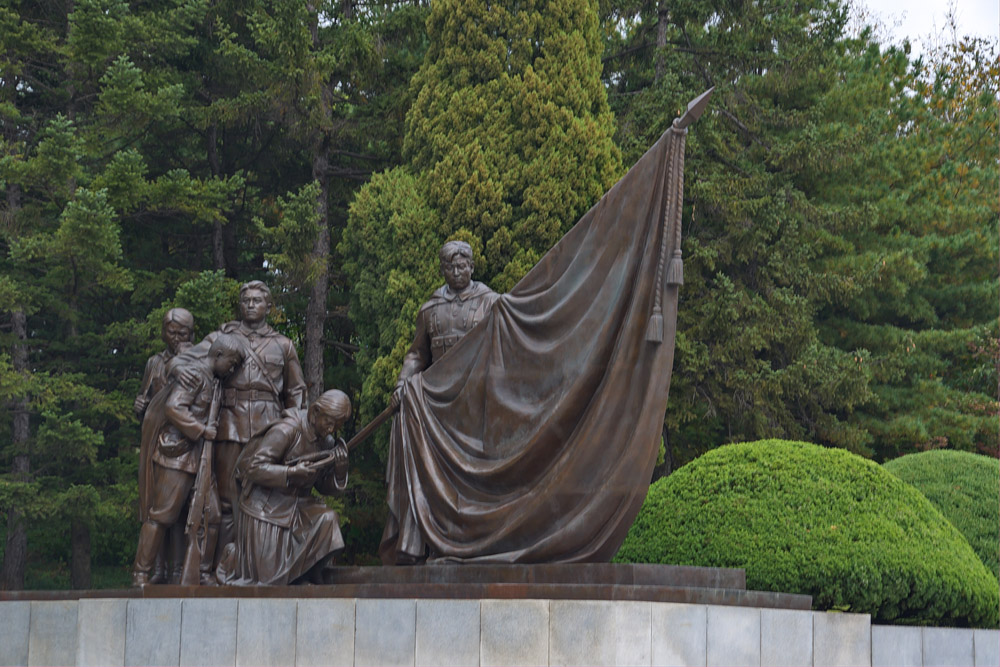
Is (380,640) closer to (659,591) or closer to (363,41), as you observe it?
(659,591)

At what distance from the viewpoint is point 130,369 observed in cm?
1873

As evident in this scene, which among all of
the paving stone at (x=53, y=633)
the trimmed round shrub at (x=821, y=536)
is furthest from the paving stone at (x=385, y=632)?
the trimmed round shrub at (x=821, y=536)

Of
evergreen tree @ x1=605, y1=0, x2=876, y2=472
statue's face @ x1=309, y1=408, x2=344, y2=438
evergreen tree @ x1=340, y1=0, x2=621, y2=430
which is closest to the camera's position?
statue's face @ x1=309, y1=408, x2=344, y2=438

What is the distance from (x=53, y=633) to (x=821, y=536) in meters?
6.13

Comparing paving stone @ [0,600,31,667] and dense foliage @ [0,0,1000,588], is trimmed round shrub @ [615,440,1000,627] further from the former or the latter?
paving stone @ [0,600,31,667]

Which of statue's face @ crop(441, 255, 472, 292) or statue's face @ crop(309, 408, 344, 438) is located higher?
statue's face @ crop(441, 255, 472, 292)

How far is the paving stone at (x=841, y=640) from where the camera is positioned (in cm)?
816

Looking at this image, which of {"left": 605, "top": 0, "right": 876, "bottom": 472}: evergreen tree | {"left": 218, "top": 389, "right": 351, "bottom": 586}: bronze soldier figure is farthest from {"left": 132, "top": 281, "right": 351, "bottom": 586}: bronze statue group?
{"left": 605, "top": 0, "right": 876, "bottom": 472}: evergreen tree

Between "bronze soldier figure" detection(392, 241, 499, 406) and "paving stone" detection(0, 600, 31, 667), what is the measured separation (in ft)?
11.4

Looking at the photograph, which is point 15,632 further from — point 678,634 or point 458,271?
point 678,634

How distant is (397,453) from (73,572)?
9.78 metres

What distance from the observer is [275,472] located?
29.0 feet

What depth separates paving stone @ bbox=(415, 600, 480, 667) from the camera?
24.1ft

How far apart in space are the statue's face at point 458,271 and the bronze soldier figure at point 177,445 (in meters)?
1.82
